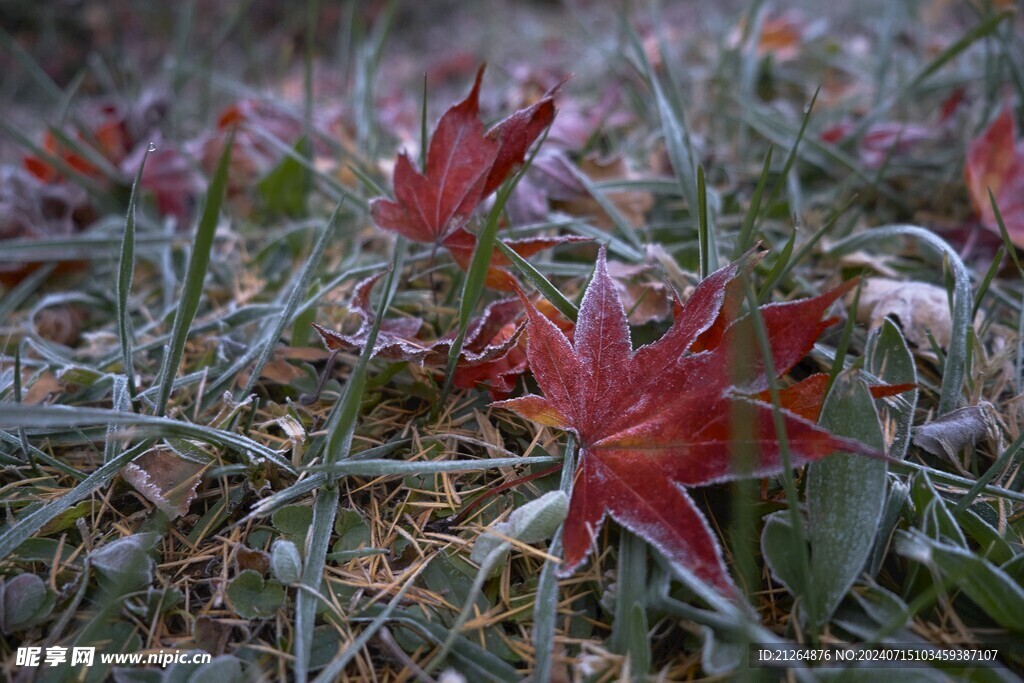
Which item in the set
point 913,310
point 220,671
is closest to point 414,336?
point 220,671

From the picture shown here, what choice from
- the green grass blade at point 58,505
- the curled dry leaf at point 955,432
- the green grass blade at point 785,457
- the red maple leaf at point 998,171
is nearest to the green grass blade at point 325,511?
the green grass blade at point 58,505

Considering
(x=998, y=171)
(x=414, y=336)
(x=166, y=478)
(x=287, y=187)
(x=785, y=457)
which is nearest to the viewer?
(x=785, y=457)

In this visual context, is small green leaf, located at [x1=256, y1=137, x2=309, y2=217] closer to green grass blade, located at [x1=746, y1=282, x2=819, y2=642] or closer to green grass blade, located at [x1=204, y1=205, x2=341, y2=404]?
green grass blade, located at [x1=204, y1=205, x2=341, y2=404]

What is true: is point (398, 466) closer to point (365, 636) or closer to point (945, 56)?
point (365, 636)

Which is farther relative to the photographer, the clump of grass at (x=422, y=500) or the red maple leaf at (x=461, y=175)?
the red maple leaf at (x=461, y=175)

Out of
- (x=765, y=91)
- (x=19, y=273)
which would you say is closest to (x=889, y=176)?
(x=765, y=91)

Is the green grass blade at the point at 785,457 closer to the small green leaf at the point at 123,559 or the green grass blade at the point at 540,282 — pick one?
the green grass blade at the point at 540,282

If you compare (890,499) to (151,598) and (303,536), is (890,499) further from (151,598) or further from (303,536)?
(151,598)

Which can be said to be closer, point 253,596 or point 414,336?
point 253,596
